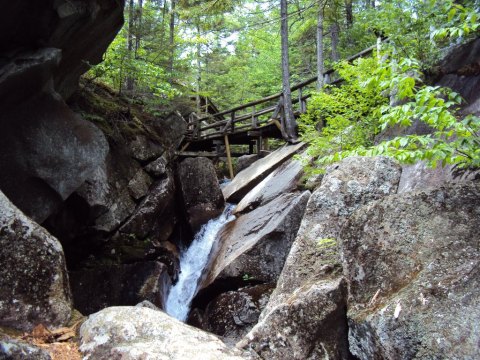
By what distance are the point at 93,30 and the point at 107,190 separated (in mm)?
4129

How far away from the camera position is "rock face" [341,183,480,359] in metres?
2.70

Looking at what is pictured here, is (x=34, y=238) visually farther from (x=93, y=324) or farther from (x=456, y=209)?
(x=456, y=209)

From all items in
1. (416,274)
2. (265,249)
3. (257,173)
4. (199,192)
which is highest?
(416,274)

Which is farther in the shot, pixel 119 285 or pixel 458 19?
pixel 119 285

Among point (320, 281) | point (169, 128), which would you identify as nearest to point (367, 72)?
point (320, 281)

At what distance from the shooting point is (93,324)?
4016mm

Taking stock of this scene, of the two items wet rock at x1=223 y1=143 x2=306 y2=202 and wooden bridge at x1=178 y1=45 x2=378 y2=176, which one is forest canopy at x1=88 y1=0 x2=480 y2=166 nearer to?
wet rock at x1=223 y1=143 x2=306 y2=202

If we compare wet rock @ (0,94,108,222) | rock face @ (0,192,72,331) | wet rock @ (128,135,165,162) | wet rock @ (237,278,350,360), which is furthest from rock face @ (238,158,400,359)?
wet rock @ (128,135,165,162)

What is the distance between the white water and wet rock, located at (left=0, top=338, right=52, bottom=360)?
204 inches

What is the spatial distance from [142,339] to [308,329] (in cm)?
162

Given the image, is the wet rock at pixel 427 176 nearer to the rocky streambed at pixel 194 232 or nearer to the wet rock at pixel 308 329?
the rocky streambed at pixel 194 232

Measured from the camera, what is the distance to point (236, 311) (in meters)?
7.22

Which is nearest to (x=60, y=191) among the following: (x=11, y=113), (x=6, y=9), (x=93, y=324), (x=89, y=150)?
(x=89, y=150)

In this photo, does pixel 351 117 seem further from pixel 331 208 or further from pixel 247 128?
pixel 247 128
